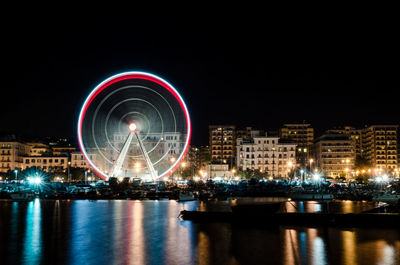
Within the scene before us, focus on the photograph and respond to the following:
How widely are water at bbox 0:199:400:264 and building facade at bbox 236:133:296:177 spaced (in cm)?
7675

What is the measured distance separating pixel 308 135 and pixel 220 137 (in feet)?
101

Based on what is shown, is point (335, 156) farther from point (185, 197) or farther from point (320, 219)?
point (320, 219)

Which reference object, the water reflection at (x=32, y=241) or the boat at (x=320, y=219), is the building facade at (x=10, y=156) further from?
the boat at (x=320, y=219)

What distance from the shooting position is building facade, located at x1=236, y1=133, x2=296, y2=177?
10394cm

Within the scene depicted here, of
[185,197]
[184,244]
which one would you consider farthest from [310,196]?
[184,244]

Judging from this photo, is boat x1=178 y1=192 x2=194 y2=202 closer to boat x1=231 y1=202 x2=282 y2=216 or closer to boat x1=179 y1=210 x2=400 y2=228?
boat x1=179 y1=210 x2=400 y2=228

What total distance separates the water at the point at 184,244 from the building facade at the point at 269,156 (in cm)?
7675

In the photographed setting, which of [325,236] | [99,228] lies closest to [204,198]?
[99,228]

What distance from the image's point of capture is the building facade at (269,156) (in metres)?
104

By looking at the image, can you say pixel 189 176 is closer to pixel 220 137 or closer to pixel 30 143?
pixel 220 137

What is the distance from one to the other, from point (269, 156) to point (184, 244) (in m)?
85.7

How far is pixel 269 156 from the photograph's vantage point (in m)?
104

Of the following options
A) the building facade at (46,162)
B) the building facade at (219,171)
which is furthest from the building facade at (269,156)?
the building facade at (46,162)

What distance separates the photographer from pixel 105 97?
57.2 meters
